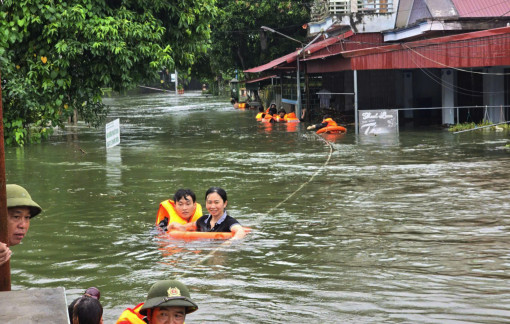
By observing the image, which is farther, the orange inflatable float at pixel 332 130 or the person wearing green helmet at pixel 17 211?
the orange inflatable float at pixel 332 130

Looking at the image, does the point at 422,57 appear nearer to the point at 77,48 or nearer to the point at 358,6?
the point at 358,6

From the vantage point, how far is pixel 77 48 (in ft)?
66.4

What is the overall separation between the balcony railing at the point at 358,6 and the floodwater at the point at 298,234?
48.2 ft

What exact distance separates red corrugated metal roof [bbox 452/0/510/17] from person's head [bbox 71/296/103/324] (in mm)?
31753

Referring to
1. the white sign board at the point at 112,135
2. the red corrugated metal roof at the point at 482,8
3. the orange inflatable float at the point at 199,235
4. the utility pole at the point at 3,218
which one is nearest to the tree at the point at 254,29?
the red corrugated metal roof at the point at 482,8

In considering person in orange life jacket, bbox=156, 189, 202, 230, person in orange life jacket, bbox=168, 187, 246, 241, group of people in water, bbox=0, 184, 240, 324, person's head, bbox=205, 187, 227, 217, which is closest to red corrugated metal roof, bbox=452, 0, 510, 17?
person in orange life jacket, bbox=156, 189, 202, 230

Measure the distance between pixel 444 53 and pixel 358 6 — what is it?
15.1 m

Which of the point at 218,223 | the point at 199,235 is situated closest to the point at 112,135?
the point at 199,235

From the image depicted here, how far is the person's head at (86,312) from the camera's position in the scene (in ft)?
20.7

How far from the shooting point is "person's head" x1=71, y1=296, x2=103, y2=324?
20.7 ft

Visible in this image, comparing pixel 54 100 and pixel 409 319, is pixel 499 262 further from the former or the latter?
pixel 54 100

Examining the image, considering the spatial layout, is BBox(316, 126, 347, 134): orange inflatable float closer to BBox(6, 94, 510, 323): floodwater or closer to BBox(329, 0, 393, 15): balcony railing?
BBox(6, 94, 510, 323): floodwater

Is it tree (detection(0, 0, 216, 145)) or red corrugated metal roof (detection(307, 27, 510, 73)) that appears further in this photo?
red corrugated metal roof (detection(307, 27, 510, 73))

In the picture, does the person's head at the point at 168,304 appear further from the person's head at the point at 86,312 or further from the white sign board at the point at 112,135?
the white sign board at the point at 112,135
